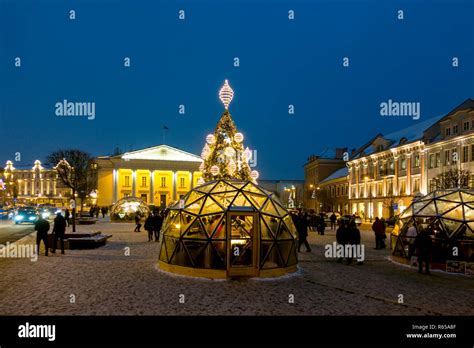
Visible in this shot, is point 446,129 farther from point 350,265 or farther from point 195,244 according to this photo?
point 195,244

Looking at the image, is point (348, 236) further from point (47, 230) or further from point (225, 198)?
point (47, 230)

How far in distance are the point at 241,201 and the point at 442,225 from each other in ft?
26.3

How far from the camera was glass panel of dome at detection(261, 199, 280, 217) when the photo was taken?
13.4 m

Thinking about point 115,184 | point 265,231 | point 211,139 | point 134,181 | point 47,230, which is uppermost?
point 211,139

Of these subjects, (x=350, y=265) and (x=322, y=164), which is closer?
(x=350, y=265)

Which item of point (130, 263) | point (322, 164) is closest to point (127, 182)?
point (322, 164)

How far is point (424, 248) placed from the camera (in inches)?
552

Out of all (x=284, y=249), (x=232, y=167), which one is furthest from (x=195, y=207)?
(x=232, y=167)

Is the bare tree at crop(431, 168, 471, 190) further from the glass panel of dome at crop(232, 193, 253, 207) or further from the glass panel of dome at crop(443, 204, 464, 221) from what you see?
the glass panel of dome at crop(232, 193, 253, 207)

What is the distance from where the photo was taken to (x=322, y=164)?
275 feet

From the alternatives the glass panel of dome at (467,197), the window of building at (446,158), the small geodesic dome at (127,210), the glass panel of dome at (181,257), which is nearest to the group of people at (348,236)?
the glass panel of dome at (467,197)

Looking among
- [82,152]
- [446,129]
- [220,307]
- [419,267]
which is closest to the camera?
[220,307]

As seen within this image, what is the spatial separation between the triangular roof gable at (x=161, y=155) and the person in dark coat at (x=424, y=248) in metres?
74.3
